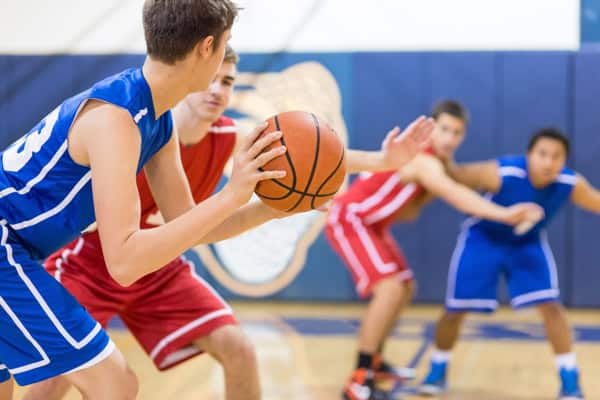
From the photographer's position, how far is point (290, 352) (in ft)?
18.7

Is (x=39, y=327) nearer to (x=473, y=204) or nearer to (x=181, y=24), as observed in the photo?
(x=181, y=24)

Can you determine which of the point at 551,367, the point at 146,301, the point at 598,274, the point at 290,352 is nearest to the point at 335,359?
the point at 290,352

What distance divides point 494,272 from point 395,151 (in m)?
1.88

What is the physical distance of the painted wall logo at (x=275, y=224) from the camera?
7633 mm

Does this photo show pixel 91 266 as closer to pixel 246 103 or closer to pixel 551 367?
pixel 551 367

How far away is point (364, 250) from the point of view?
16.2ft

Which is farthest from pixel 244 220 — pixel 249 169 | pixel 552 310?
pixel 552 310

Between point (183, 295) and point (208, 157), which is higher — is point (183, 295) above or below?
below

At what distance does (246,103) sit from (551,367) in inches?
142

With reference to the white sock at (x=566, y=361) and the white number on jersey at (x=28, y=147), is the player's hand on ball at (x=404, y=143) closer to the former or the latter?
the white number on jersey at (x=28, y=147)

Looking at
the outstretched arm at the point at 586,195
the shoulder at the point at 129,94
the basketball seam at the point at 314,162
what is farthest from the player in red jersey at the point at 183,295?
the outstretched arm at the point at 586,195

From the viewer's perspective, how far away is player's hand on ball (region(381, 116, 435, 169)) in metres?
3.25

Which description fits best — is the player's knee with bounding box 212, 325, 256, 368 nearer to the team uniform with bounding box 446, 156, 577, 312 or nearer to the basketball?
the basketball

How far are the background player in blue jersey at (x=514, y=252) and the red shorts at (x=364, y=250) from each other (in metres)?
0.34
